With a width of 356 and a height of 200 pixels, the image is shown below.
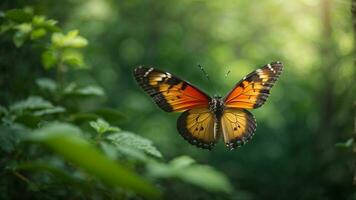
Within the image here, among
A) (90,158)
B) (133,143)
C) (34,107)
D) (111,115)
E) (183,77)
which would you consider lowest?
(90,158)

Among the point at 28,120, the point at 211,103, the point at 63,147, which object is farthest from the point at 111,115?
the point at 63,147

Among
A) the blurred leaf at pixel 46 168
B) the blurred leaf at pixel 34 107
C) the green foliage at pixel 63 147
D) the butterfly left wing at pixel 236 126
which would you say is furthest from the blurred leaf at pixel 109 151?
the butterfly left wing at pixel 236 126

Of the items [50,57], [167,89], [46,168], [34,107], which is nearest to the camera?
[46,168]

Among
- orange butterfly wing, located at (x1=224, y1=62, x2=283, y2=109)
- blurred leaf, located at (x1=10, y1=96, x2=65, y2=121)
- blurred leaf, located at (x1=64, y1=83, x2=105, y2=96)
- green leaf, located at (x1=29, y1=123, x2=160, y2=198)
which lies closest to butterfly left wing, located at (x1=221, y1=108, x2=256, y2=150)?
orange butterfly wing, located at (x1=224, y1=62, x2=283, y2=109)

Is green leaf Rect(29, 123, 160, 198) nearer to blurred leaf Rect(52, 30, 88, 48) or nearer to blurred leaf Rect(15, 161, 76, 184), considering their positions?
blurred leaf Rect(15, 161, 76, 184)

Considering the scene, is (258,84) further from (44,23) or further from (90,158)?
(90,158)

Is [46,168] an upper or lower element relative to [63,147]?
upper
